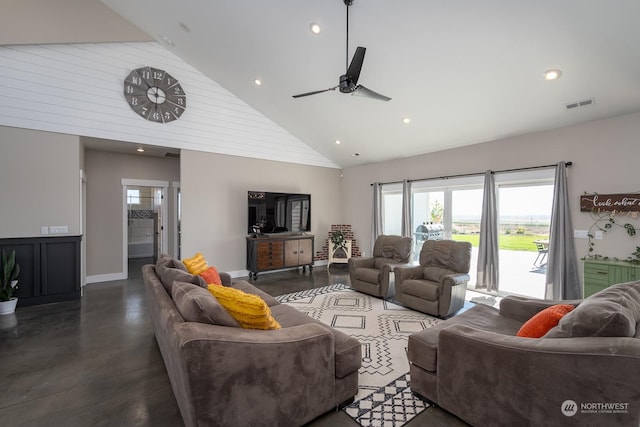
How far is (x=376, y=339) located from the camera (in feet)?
10.5

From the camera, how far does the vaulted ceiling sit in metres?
2.84

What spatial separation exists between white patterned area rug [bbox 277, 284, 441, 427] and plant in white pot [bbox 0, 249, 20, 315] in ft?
12.6

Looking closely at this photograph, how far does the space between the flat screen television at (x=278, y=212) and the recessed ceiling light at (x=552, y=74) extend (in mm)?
4817

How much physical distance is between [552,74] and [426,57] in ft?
4.88

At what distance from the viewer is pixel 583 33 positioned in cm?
277

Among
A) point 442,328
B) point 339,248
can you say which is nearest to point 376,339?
point 442,328

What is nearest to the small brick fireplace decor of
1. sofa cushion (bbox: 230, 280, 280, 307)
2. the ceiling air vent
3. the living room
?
the living room

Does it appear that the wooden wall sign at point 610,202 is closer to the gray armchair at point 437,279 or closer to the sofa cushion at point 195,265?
the gray armchair at point 437,279

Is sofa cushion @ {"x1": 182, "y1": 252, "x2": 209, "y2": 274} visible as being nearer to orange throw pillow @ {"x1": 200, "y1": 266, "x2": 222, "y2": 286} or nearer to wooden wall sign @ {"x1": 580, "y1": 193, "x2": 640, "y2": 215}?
orange throw pillow @ {"x1": 200, "y1": 266, "x2": 222, "y2": 286}

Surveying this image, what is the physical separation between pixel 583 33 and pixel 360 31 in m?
2.28

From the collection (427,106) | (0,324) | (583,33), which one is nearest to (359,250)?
(427,106)

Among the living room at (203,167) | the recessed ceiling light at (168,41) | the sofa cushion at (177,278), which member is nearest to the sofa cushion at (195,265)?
the sofa cushion at (177,278)

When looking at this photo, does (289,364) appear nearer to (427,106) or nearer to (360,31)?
Answer: (360,31)

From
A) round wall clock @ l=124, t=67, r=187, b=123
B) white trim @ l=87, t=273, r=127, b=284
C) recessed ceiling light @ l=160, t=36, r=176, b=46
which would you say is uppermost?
recessed ceiling light @ l=160, t=36, r=176, b=46
